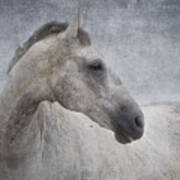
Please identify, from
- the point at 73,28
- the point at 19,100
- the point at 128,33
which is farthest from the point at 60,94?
the point at 128,33

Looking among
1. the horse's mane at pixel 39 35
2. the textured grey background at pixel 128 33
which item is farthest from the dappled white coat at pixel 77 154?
the textured grey background at pixel 128 33

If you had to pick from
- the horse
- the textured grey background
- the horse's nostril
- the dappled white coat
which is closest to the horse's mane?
the horse

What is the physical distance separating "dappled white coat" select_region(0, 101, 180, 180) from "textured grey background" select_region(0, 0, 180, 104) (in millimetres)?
→ 1888

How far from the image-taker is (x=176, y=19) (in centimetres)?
439

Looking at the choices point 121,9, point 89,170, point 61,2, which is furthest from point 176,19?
point 89,170

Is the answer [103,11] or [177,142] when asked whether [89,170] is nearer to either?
[177,142]

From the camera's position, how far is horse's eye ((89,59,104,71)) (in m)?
1.64

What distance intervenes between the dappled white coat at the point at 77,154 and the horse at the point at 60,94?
0.03 metres

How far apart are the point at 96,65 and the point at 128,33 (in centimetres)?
270

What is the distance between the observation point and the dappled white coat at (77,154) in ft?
5.60

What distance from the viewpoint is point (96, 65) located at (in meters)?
1.64

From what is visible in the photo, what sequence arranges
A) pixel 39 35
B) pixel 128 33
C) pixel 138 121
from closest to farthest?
pixel 138 121 → pixel 39 35 → pixel 128 33

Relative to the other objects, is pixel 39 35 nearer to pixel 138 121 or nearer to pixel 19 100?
pixel 19 100

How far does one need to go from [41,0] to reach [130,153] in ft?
8.13
